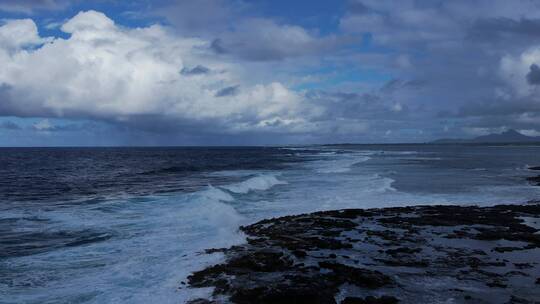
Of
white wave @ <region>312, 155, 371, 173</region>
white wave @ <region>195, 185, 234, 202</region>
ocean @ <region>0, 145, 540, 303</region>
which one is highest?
white wave @ <region>312, 155, 371, 173</region>

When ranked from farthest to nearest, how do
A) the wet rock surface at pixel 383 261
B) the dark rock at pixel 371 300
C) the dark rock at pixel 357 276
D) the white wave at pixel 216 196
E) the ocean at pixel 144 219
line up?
the white wave at pixel 216 196
the ocean at pixel 144 219
the dark rock at pixel 357 276
the wet rock surface at pixel 383 261
the dark rock at pixel 371 300

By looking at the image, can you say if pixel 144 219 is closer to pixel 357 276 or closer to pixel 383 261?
pixel 383 261

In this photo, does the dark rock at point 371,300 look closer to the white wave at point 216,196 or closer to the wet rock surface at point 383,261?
the wet rock surface at point 383,261

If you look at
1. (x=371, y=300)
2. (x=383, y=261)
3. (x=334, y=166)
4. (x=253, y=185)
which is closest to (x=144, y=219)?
(x=383, y=261)

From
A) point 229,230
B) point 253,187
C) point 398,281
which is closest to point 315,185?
point 253,187

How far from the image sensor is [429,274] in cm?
1590

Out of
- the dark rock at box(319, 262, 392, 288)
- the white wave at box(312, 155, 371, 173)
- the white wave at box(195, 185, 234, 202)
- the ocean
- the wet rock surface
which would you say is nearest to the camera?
the wet rock surface

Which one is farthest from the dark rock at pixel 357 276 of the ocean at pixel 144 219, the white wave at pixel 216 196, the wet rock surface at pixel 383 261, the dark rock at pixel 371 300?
the white wave at pixel 216 196

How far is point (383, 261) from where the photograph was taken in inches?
697

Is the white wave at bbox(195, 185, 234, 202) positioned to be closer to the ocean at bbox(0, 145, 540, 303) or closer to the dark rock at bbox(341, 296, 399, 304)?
the ocean at bbox(0, 145, 540, 303)

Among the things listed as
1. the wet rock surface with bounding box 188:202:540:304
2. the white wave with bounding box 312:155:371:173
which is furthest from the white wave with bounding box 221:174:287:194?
the white wave with bounding box 312:155:371:173

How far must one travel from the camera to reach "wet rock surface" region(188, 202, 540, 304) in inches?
549

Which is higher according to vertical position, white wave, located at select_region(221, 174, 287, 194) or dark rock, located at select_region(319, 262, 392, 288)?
white wave, located at select_region(221, 174, 287, 194)

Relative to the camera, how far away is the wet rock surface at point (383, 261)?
13938mm
